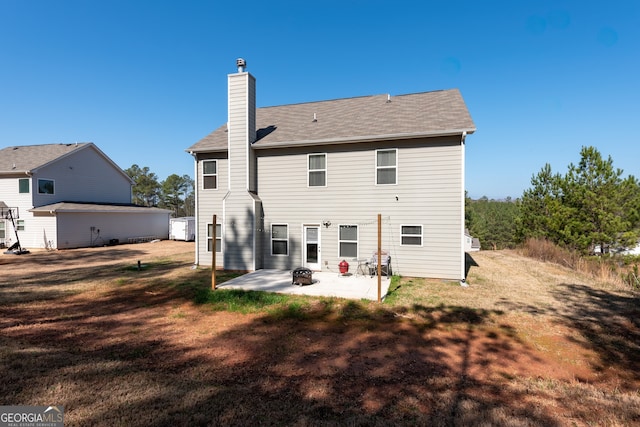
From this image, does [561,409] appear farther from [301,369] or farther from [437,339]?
[301,369]

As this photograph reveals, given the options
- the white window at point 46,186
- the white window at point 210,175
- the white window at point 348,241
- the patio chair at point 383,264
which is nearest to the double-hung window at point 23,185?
the white window at point 46,186

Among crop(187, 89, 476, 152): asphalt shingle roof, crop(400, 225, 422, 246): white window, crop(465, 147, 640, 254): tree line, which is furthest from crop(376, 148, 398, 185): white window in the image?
crop(465, 147, 640, 254): tree line

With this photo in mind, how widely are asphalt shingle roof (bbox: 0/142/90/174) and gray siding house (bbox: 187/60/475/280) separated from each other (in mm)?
17274

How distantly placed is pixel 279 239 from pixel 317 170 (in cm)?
338

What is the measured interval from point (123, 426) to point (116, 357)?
243cm

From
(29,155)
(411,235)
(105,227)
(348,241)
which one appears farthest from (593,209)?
(29,155)

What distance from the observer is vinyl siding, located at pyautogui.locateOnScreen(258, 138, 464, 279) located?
10797mm

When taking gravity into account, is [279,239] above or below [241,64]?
below

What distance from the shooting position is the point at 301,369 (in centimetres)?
479

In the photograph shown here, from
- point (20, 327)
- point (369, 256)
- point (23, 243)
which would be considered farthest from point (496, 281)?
point (23, 243)

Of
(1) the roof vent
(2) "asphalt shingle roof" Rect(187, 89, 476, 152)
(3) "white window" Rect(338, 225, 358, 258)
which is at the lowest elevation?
(3) "white window" Rect(338, 225, 358, 258)

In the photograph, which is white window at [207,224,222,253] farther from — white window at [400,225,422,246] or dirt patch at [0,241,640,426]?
white window at [400,225,422,246]

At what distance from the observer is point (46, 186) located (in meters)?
21.7

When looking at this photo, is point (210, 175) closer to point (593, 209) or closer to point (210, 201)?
point (210, 201)
